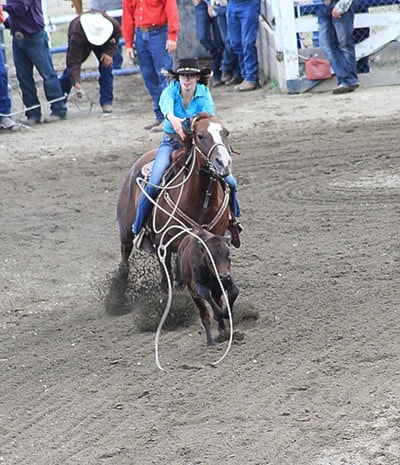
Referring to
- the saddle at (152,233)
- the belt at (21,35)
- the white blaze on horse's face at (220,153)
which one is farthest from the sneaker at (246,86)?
the white blaze on horse's face at (220,153)

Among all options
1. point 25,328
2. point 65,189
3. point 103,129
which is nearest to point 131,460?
point 25,328

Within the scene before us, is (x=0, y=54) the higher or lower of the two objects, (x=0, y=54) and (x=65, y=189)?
the higher

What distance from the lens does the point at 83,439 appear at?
6.52 metres

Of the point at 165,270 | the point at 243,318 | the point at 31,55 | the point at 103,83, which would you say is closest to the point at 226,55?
the point at 103,83

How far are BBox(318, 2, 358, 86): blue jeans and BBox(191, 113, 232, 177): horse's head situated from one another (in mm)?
8014

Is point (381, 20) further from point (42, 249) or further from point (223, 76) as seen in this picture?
point (42, 249)

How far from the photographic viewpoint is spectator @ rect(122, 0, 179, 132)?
1490 cm

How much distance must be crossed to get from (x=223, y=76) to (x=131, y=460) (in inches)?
501

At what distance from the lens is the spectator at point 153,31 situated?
1490cm

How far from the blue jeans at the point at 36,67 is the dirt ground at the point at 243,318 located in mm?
1360

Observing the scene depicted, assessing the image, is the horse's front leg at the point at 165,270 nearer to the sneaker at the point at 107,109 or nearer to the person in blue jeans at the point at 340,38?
the person in blue jeans at the point at 340,38

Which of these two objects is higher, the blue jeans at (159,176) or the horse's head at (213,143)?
the horse's head at (213,143)

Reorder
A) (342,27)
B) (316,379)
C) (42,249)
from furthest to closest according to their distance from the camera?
(342,27) < (42,249) < (316,379)

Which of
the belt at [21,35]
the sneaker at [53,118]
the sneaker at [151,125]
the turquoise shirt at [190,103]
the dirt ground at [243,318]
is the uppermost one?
the belt at [21,35]
